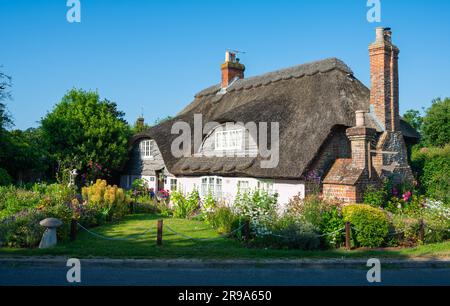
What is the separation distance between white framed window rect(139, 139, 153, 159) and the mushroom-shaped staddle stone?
1322cm

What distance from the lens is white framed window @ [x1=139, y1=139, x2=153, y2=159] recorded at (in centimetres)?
2456

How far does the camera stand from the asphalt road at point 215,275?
27.1 feet

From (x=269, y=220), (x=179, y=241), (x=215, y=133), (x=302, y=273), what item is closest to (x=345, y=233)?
(x=269, y=220)

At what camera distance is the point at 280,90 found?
20.5m

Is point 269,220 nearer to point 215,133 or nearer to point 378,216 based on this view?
point 378,216

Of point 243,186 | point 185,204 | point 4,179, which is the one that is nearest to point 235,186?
point 243,186

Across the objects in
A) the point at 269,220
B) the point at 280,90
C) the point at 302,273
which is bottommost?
the point at 302,273

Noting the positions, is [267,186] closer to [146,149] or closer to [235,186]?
[235,186]

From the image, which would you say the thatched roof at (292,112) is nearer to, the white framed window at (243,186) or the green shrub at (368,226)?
the white framed window at (243,186)

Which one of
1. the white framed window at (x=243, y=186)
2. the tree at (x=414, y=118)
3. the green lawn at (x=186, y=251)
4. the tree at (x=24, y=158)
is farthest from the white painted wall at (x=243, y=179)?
the tree at (x=414, y=118)

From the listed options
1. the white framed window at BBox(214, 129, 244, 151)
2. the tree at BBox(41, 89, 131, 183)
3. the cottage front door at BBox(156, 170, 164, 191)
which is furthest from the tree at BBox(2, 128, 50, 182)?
the white framed window at BBox(214, 129, 244, 151)

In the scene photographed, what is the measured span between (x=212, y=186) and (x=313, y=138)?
5806 mm
